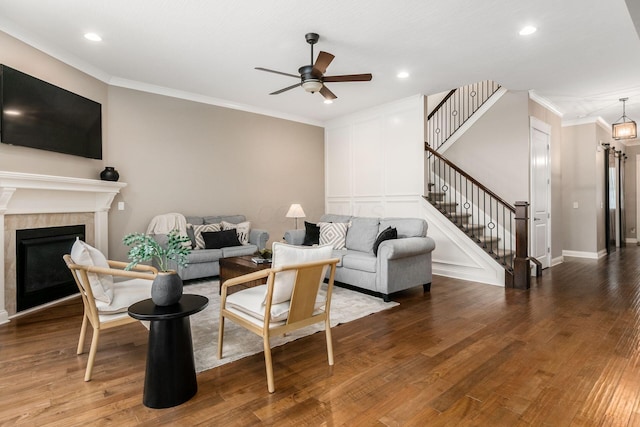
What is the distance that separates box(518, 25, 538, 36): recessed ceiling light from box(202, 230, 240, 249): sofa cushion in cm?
445

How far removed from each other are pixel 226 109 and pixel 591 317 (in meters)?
5.81

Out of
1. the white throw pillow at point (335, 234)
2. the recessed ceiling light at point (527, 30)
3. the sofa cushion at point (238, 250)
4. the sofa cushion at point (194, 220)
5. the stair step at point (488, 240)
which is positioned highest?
the recessed ceiling light at point (527, 30)

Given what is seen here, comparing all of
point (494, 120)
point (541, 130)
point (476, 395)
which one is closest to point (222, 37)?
point (476, 395)

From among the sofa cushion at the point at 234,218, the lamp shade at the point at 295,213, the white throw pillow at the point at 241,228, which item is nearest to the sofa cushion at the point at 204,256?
the white throw pillow at the point at 241,228

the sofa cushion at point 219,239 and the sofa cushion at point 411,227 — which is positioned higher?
the sofa cushion at point 411,227

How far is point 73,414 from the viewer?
1843 millimetres

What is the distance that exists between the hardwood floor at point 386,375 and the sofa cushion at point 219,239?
1.84 m

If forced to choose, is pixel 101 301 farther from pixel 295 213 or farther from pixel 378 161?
pixel 378 161

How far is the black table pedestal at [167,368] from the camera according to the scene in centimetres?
191

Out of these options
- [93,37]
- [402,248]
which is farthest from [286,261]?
[93,37]

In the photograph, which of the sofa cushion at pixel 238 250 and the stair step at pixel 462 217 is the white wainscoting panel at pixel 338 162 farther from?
the sofa cushion at pixel 238 250

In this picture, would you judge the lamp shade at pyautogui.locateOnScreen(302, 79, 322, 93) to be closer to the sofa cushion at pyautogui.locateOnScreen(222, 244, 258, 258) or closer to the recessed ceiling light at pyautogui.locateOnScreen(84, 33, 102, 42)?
the recessed ceiling light at pyautogui.locateOnScreen(84, 33, 102, 42)

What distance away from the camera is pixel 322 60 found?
10.9 feet

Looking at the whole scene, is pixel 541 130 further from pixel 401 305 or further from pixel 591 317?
pixel 401 305
